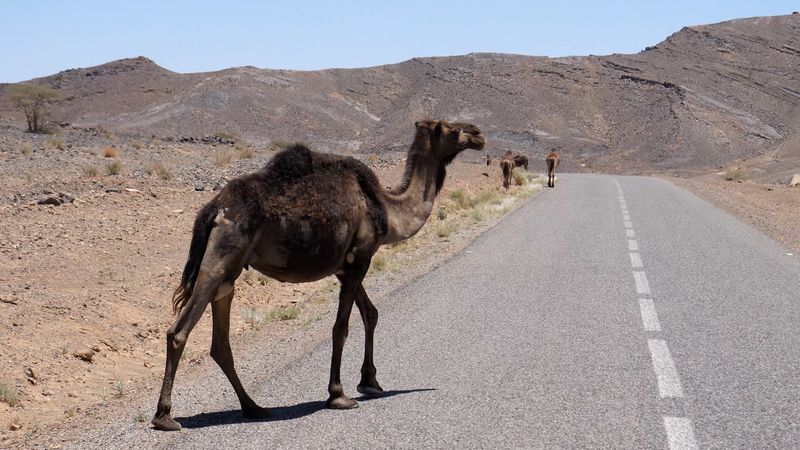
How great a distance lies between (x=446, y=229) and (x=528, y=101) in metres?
83.0

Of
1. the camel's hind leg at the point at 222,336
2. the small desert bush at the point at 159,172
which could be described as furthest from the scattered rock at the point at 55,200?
the camel's hind leg at the point at 222,336

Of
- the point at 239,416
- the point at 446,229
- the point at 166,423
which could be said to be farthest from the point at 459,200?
the point at 166,423

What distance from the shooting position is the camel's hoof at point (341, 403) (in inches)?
299

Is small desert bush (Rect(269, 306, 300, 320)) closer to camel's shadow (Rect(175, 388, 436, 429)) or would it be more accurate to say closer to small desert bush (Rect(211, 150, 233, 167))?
camel's shadow (Rect(175, 388, 436, 429))

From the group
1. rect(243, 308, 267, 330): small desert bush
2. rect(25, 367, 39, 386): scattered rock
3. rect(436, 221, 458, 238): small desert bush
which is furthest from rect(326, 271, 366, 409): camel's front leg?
rect(436, 221, 458, 238): small desert bush

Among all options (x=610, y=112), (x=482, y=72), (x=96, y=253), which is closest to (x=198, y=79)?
(x=482, y=72)

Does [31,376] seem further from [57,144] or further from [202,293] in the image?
[57,144]

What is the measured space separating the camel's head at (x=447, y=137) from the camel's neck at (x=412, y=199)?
0.45ft

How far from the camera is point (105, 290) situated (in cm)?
1446

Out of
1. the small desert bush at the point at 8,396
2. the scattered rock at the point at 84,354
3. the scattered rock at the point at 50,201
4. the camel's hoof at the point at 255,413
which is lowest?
the scattered rock at the point at 84,354

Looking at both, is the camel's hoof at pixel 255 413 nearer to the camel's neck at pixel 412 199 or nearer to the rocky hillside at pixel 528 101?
the camel's neck at pixel 412 199

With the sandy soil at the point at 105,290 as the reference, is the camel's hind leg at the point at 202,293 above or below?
above

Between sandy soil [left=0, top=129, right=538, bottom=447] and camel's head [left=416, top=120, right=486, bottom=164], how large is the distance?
3.38m

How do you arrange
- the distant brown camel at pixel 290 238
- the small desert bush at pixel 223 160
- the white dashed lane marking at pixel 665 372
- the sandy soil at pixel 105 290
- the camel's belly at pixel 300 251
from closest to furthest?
the white dashed lane marking at pixel 665 372, the distant brown camel at pixel 290 238, the camel's belly at pixel 300 251, the sandy soil at pixel 105 290, the small desert bush at pixel 223 160
